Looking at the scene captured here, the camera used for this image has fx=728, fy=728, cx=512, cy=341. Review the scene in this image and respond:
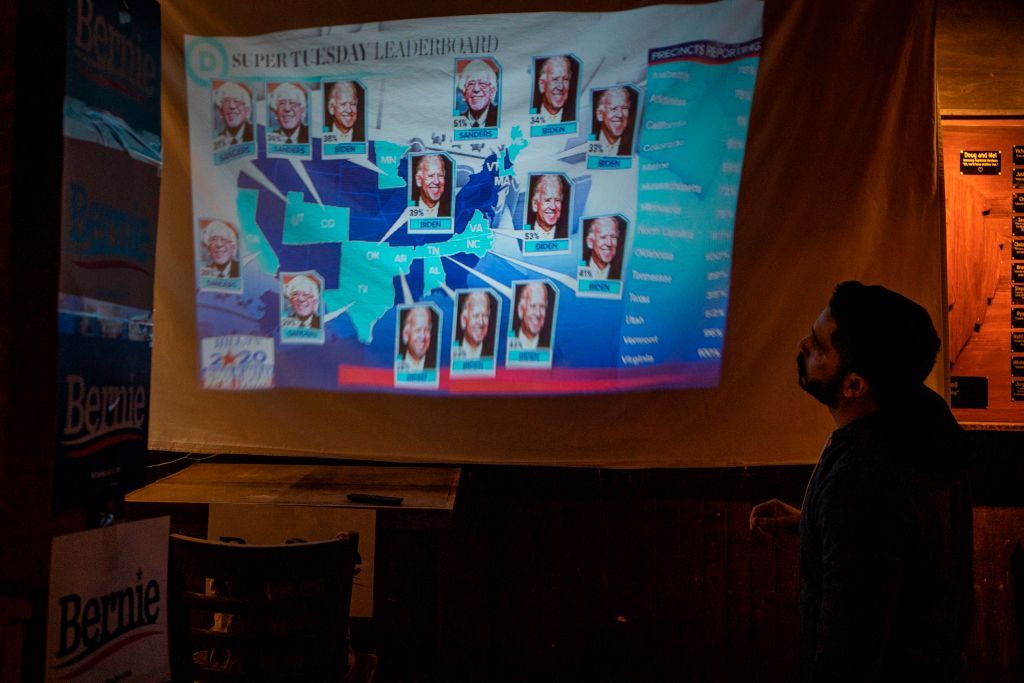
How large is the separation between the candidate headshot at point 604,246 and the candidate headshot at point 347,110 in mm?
902

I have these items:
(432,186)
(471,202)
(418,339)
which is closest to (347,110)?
(432,186)

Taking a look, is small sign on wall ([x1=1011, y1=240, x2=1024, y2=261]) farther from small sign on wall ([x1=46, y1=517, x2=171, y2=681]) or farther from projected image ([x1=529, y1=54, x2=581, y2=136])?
small sign on wall ([x1=46, y1=517, x2=171, y2=681])

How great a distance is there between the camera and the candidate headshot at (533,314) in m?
2.62

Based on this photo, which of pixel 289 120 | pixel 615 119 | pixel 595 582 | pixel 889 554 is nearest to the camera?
pixel 889 554

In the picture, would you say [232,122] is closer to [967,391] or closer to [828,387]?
[828,387]

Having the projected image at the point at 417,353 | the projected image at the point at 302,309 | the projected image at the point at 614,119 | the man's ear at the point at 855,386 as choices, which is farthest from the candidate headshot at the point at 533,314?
the man's ear at the point at 855,386

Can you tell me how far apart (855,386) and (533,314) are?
1.24 m

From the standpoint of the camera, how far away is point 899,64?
254 centimetres

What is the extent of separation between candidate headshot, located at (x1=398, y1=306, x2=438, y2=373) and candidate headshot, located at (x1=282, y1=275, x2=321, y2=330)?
32 cm

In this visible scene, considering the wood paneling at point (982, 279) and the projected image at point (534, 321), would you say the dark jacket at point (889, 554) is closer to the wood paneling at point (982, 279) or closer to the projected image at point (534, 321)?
the projected image at point (534, 321)

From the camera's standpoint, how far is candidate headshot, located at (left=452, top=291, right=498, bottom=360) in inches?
104

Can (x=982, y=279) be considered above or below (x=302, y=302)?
above

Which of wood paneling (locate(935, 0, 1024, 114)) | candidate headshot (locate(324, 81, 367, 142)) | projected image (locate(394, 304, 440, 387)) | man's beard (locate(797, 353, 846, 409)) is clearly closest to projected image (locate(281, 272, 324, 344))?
projected image (locate(394, 304, 440, 387))

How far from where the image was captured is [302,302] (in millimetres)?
2662
